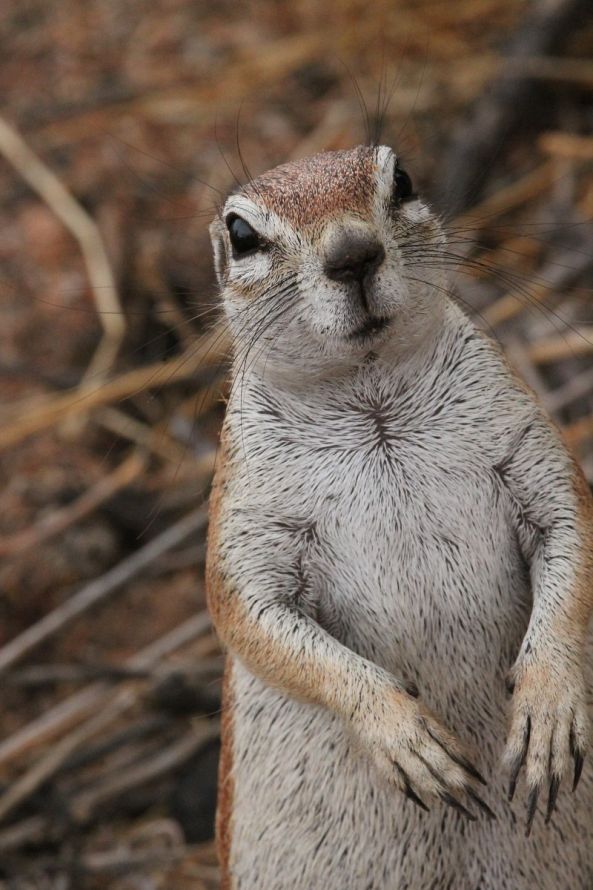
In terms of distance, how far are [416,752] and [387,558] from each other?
0.36 meters

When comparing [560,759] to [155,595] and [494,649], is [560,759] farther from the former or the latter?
[155,595]

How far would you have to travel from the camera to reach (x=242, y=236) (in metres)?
2.43

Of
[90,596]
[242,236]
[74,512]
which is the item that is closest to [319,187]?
[242,236]

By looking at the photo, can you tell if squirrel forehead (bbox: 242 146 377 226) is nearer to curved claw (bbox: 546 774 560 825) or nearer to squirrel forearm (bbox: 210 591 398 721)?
squirrel forearm (bbox: 210 591 398 721)

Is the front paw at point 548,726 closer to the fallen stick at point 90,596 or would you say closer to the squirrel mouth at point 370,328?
the squirrel mouth at point 370,328

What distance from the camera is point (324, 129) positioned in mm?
5711

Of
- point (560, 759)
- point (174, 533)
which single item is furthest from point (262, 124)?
point (560, 759)

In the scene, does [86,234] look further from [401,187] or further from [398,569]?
[398,569]

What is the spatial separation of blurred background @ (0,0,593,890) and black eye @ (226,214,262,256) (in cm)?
25

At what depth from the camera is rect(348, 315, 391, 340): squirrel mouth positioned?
2232 mm

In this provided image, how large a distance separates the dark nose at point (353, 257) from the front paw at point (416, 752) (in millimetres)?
751

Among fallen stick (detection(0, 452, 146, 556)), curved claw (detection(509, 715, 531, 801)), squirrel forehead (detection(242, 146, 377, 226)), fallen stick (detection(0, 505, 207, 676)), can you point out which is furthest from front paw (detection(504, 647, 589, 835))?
fallen stick (detection(0, 452, 146, 556))

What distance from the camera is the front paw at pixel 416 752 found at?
221cm

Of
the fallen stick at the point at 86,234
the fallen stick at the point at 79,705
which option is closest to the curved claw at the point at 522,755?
the fallen stick at the point at 79,705
